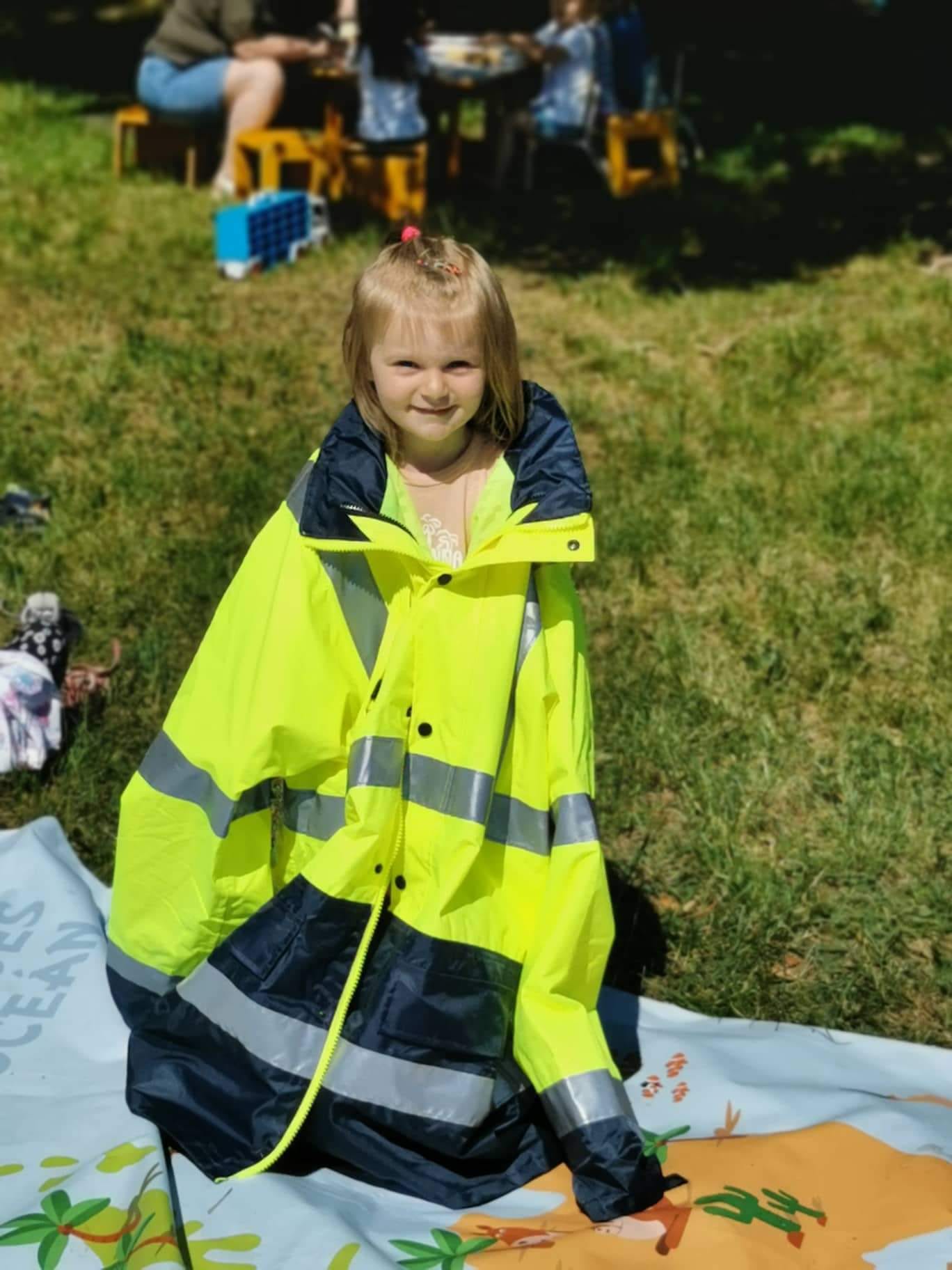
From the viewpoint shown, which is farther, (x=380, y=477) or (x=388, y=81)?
(x=388, y=81)

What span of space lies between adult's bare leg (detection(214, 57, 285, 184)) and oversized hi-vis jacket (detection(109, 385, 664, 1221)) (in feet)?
23.1

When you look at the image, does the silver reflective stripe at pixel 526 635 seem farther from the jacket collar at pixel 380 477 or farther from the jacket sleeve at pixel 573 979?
the jacket collar at pixel 380 477

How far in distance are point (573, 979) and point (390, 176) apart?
6913 mm

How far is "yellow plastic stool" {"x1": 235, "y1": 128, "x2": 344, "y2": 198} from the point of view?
8742mm

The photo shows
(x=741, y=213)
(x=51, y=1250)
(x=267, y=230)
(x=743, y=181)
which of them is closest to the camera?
(x=51, y=1250)

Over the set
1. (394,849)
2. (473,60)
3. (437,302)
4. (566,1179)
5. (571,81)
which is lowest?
(566,1179)

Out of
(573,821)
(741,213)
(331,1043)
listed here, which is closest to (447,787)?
(573,821)

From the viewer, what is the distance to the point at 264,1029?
2742mm

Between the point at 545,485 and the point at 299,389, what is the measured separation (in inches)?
150

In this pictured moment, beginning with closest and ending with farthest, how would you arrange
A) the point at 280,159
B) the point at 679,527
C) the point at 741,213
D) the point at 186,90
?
the point at 679,527 → the point at 280,159 → the point at 741,213 → the point at 186,90

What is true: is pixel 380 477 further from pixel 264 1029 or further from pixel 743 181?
pixel 743 181

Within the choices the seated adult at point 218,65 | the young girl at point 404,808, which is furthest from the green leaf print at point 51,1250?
the seated adult at point 218,65

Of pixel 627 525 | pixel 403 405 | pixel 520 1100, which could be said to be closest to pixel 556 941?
pixel 520 1100

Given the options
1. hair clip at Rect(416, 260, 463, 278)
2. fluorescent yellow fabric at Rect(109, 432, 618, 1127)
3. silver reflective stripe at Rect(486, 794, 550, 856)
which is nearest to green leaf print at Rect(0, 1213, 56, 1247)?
fluorescent yellow fabric at Rect(109, 432, 618, 1127)
